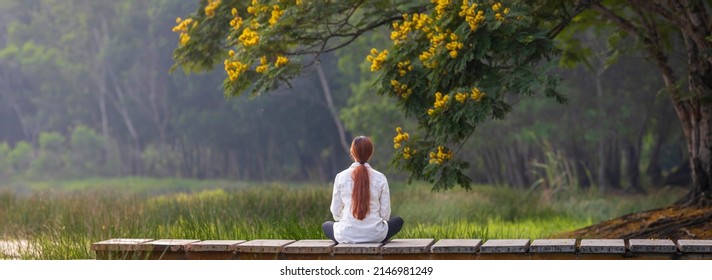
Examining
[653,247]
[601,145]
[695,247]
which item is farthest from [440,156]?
[601,145]

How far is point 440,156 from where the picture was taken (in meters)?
11.3

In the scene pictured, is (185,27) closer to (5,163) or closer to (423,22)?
(423,22)

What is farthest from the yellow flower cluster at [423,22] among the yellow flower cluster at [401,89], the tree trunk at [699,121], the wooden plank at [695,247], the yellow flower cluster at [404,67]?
the wooden plank at [695,247]

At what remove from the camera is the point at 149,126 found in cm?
5941

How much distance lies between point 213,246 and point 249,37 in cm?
498

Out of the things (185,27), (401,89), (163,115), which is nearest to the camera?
(401,89)

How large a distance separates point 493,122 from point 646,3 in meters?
18.9

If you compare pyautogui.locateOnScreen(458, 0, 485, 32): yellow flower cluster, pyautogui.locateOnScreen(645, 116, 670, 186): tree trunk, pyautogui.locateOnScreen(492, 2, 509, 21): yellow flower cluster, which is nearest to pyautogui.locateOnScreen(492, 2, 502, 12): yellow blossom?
pyautogui.locateOnScreen(492, 2, 509, 21): yellow flower cluster

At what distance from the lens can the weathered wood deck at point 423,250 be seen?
304 inches

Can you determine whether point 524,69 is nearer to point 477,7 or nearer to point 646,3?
point 477,7

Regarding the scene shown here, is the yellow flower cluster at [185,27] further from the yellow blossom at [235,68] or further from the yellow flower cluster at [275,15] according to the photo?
the yellow flower cluster at [275,15]

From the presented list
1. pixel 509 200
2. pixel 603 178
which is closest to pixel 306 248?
pixel 509 200

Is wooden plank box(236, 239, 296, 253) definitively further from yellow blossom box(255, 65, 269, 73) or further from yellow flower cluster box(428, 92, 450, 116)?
yellow blossom box(255, 65, 269, 73)

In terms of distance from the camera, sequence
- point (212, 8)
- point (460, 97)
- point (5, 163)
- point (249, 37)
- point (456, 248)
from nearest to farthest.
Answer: point (456, 248) → point (460, 97) → point (249, 37) → point (212, 8) → point (5, 163)
